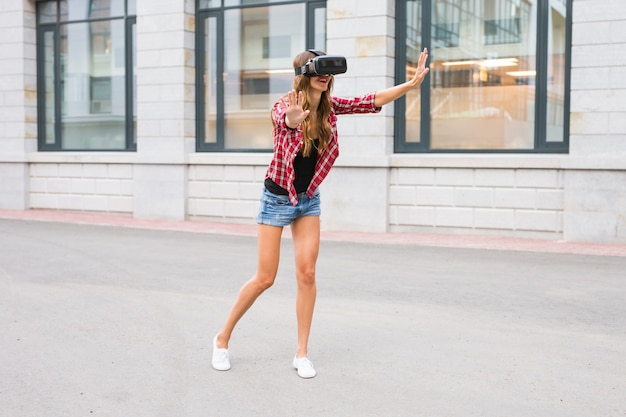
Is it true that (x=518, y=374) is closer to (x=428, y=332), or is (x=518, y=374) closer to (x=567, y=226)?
(x=428, y=332)

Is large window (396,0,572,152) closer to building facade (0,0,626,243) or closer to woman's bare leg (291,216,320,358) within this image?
building facade (0,0,626,243)

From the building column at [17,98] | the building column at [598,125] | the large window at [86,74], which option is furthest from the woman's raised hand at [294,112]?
the building column at [17,98]

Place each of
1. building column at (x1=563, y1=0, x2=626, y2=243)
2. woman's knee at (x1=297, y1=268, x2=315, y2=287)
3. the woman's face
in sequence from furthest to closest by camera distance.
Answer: building column at (x1=563, y1=0, x2=626, y2=243)
woman's knee at (x1=297, y1=268, x2=315, y2=287)
the woman's face

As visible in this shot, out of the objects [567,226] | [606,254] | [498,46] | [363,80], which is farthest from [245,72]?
[606,254]

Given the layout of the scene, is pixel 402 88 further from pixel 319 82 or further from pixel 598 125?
pixel 598 125

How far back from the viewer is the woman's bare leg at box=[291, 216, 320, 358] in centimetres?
524

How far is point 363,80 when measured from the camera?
1353 cm

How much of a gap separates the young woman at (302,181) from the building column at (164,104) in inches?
403

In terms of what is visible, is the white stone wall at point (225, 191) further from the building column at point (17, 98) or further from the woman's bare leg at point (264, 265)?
the woman's bare leg at point (264, 265)

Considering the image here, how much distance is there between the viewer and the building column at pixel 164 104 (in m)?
15.3

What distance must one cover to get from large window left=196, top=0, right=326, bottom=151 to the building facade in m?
0.03

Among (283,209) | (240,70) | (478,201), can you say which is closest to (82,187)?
(240,70)

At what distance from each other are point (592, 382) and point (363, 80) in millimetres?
9023

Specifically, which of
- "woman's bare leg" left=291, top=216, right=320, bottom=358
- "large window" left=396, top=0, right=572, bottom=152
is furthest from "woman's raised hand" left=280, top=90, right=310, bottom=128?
"large window" left=396, top=0, right=572, bottom=152
